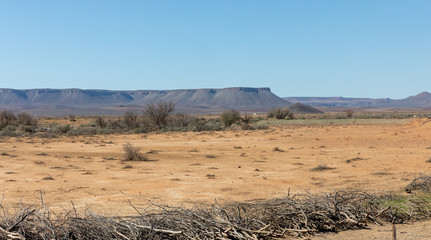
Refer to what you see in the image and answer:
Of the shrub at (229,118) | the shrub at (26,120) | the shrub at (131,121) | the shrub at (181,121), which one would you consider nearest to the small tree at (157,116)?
the shrub at (181,121)

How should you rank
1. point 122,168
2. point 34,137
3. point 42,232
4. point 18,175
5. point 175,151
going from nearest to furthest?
point 42,232 < point 18,175 < point 122,168 < point 175,151 < point 34,137

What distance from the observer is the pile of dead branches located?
637cm

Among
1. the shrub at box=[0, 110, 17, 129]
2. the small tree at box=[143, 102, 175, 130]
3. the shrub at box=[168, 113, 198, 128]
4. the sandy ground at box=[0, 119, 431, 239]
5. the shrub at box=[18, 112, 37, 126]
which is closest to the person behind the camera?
the sandy ground at box=[0, 119, 431, 239]

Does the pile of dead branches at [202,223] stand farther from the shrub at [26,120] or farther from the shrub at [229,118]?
the shrub at [26,120]

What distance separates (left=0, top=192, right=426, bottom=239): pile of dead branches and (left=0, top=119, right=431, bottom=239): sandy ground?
1393mm

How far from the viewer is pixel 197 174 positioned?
48.3ft

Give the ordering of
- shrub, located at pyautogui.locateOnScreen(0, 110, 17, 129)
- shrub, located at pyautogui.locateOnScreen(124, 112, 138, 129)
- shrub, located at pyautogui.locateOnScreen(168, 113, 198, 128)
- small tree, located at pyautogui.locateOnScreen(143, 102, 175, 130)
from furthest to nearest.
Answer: shrub, located at pyautogui.locateOnScreen(0, 110, 17, 129) → shrub, located at pyautogui.locateOnScreen(124, 112, 138, 129) → shrub, located at pyautogui.locateOnScreen(168, 113, 198, 128) → small tree, located at pyautogui.locateOnScreen(143, 102, 175, 130)

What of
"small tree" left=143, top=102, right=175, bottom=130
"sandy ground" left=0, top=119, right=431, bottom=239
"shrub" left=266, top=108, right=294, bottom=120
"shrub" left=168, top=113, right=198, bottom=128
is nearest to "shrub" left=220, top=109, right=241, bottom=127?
"shrub" left=168, top=113, right=198, bottom=128

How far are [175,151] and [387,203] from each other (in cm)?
1529

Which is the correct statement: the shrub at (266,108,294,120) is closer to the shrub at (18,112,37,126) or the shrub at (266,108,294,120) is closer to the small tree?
the small tree

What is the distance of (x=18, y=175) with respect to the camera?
47.2ft

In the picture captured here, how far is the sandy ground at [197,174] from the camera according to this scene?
10.9 metres

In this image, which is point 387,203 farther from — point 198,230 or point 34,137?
point 34,137

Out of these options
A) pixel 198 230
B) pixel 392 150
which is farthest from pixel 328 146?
pixel 198 230
